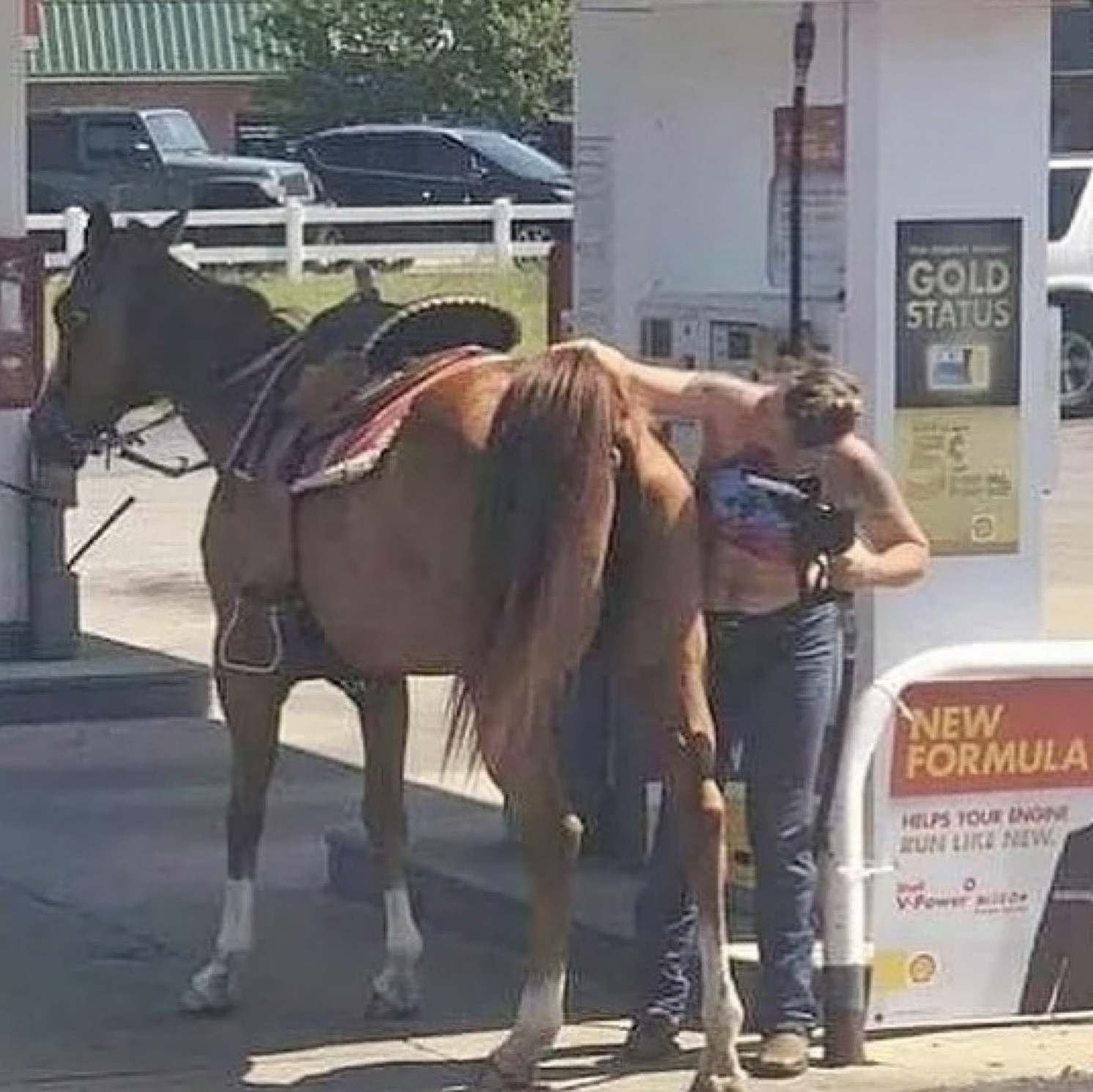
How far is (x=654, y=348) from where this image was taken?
33.4 ft

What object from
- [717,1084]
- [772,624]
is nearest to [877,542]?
[772,624]

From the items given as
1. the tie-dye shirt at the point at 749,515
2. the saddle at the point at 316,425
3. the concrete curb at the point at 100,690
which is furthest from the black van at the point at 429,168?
the tie-dye shirt at the point at 749,515

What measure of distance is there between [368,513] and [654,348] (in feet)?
5.61

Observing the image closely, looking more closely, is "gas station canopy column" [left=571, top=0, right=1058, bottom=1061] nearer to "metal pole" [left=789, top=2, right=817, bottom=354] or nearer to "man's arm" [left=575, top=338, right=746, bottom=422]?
"metal pole" [left=789, top=2, right=817, bottom=354]

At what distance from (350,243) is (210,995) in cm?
2831

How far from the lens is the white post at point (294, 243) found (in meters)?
34.5

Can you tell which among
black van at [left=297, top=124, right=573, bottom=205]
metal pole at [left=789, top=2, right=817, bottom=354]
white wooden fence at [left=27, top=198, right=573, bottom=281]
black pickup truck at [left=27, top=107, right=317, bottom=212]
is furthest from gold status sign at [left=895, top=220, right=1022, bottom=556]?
black van at [left=297, top=124, right=573, bottom=205]

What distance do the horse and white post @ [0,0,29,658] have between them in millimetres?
5191

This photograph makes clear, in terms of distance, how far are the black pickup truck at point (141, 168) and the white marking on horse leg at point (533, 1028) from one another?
28.5 meters

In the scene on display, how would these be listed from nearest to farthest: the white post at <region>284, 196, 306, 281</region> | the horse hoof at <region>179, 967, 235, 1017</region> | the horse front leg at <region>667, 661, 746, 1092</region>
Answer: the horse front leg at <region>667, 661, 746, 1092</region>, the horse hoof at <region>179, 967, 235, 1017</region>, the white post at <region>284, 196, 306, 281</region>

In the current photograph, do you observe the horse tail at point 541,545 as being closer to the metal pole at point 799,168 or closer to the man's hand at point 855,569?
the man's hand at point 855,569

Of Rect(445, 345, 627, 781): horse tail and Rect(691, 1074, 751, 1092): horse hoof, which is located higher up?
Rect(445, 345, 627, 781): horse tail

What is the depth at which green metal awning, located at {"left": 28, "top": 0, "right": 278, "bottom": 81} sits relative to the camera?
179ft

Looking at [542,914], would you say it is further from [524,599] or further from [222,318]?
[222,318]
